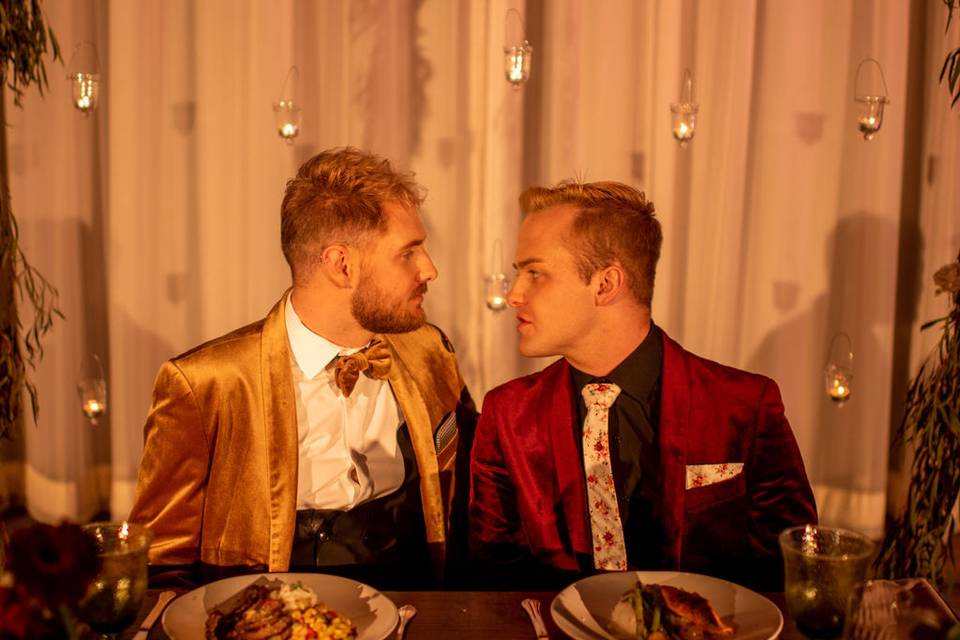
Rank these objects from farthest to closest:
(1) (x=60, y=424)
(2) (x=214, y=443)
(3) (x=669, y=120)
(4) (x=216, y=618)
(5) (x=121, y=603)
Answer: (1) (x=60, y=424), (3) (x=669, y=120), (2) (x=214, y=443), (4) (x=216, y=618), (5) (x=121, y=603)

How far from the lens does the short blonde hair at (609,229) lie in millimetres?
2322

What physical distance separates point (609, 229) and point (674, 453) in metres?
0.53

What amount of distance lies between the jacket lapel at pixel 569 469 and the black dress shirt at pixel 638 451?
0.11 feet

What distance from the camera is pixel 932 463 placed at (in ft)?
8.27

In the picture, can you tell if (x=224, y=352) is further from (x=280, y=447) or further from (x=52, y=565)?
(x=52, y=565)

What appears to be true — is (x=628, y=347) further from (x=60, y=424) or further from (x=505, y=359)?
(x=60, y=424)

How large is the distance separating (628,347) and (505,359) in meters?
1.30

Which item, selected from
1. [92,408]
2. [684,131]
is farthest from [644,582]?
[92,408]

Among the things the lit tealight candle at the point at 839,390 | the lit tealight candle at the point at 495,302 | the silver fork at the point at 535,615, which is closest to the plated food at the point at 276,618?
the silver fork at the point at 535,615

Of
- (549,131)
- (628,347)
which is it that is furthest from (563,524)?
(549,131)

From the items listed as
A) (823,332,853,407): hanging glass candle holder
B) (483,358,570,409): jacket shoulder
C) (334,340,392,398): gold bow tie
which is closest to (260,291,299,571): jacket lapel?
(334,340,392,398): gold bow tie

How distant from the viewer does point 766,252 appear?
12.6ft

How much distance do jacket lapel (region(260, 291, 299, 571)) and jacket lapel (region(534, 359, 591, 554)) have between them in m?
0.57

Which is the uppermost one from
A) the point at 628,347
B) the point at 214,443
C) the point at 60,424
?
the point at 628,347
